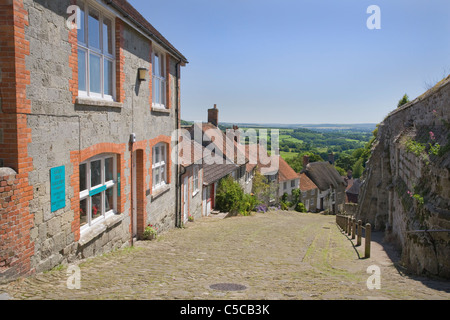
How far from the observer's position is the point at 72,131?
6812 mm

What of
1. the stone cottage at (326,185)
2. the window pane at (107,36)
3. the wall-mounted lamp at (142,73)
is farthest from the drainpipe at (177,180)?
the stone cottage at (326,185)

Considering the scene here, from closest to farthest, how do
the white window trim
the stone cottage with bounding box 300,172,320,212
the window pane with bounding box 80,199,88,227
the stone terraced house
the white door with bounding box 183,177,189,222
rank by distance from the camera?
the stone terraced house, the window pane with bounding box 80,199,88,227, the white window trim, the white door with bounding box 183,177,189,222, the stone cottage with bounding box 300,172,320,212

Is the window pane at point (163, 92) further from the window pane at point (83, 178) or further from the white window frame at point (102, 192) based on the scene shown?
the window pane at point (83, 178)

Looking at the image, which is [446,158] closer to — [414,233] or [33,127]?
[414,233]

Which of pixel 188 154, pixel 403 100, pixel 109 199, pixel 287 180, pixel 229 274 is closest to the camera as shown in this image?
pixel 229 274

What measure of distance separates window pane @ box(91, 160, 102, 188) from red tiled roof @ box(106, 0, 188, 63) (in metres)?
3.45

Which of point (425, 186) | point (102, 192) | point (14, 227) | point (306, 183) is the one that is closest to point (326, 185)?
point (306, 183)

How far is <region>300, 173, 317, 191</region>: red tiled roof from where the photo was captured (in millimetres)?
51875

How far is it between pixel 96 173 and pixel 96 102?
5.26 feet

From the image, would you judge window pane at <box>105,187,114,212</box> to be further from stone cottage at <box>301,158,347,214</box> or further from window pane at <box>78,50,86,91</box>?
stone cottage at <box>301,158,347,214</box>

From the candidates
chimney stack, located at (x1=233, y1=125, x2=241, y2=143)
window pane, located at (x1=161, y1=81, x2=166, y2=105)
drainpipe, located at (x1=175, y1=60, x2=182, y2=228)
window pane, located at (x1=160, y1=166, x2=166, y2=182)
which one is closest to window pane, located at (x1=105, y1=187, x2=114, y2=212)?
window pane, located at (x1=160, y1=166, x2=166, y2=182)

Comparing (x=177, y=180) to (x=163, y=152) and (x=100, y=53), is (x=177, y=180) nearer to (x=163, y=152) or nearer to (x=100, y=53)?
(x=163, y=152)

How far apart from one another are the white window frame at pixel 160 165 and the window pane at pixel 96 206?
3.82 metres

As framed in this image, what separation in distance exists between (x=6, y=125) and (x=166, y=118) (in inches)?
314
